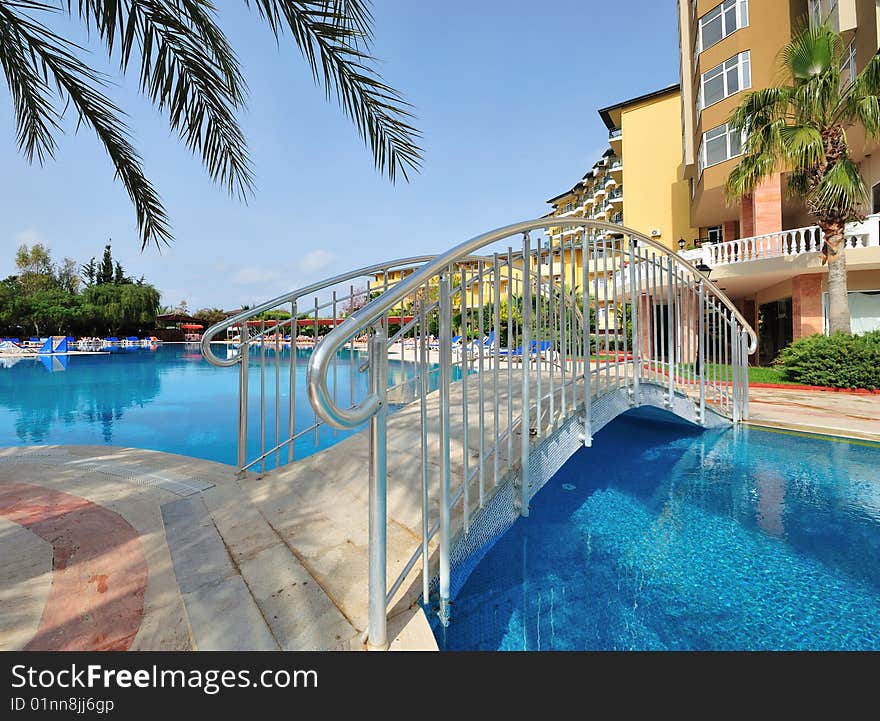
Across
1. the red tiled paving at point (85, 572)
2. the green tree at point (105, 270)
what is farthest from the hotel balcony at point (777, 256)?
the green tree at point (105, 270)

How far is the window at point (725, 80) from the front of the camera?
1449 centimetres

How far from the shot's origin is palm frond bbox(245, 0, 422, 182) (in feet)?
10.2

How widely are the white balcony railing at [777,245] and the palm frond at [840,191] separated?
1.60m

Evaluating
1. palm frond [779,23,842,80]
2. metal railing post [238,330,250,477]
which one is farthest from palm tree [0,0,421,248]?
palm frond [779,23,842,80]

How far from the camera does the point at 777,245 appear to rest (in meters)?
12.6

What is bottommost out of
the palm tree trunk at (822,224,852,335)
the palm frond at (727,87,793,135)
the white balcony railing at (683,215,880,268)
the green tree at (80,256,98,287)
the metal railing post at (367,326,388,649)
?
the metal railing post at (367,326,388,649)

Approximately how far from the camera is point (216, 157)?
4.07m

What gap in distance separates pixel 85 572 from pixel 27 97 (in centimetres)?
440

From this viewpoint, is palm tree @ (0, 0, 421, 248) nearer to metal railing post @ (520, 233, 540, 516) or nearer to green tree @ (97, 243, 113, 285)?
metal railing post @ (520, 233, 540, 516)

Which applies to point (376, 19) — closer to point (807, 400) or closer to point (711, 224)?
point (807, 400)

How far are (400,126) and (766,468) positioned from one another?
16.9 feet

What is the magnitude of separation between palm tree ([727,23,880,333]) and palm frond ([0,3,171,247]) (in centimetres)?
1257

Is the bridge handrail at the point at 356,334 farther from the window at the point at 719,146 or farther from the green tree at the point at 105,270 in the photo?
the green tree at the point at 105,270
